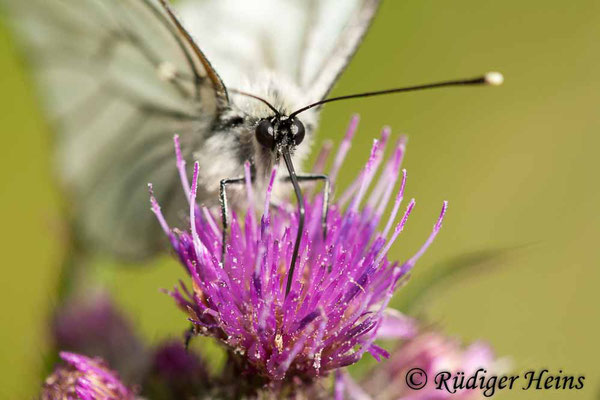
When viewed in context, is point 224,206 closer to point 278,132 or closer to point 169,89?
point 278,132

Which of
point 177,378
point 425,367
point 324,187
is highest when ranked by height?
point 324,187

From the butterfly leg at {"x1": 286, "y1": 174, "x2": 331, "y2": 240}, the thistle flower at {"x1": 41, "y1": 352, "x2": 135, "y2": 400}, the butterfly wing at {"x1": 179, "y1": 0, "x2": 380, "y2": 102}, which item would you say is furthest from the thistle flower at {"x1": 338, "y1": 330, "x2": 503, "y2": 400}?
the butterfly wing at {"x1": 179, "y1": 0, "x2": 380, "y2": 102}

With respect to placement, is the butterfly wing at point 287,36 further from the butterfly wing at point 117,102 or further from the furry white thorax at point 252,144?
the butterfly wing at point 117,102

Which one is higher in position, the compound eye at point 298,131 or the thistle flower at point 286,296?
the compound eye at point 298,131

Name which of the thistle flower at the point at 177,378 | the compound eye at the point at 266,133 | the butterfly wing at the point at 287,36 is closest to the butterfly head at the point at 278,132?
the compound eye at the point at 266,133

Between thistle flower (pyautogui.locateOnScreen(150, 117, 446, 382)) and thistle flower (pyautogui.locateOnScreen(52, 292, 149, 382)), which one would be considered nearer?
thistle flower (pyautogui.locateOnScreen(150, 117, 446, 382))

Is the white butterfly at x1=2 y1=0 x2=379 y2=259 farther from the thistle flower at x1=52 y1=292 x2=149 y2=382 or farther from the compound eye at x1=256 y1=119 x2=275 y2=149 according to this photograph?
the thistle flower at x1=52 y1=292 x2=149 y2=382

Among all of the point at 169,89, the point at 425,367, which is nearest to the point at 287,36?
the point at 169,89
